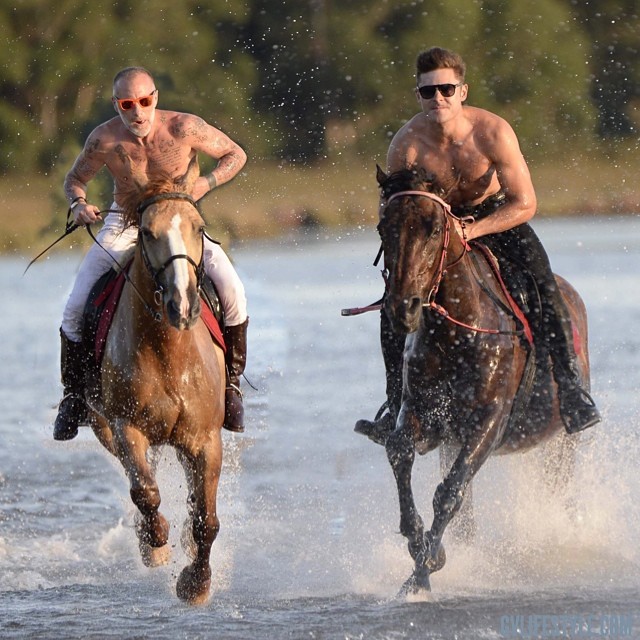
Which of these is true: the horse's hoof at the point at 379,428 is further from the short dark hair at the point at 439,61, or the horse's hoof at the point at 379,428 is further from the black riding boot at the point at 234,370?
the short dark hair at the point at 439,61

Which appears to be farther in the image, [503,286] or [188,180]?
[503,286]

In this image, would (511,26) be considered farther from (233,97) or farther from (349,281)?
(349,281)

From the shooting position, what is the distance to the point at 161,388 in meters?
8.01

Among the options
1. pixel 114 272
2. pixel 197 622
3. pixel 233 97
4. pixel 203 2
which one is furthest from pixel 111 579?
pixel 203 2

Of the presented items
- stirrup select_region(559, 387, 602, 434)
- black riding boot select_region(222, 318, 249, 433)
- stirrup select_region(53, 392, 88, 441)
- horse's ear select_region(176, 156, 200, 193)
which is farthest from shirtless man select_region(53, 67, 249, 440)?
stirrup select_region(559, 387, 602, 434)

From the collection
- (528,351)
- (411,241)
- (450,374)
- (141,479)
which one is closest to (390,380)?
(450,374)

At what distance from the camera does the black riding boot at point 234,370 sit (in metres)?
8.76

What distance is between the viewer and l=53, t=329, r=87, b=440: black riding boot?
8.91 metres

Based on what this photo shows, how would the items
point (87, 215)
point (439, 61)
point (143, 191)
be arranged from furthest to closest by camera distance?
point (439, 61) < point (87, 215) < point (143, 191)

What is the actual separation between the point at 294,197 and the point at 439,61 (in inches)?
1047

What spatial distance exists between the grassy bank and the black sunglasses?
2382cm

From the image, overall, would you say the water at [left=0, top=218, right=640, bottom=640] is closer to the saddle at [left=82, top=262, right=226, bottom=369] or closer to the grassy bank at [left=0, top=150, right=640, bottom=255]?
the saddle at [left=82, top=262, right=226, bottom=369]

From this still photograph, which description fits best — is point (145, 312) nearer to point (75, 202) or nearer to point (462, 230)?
point (75, 202)

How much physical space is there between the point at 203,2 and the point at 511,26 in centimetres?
879
